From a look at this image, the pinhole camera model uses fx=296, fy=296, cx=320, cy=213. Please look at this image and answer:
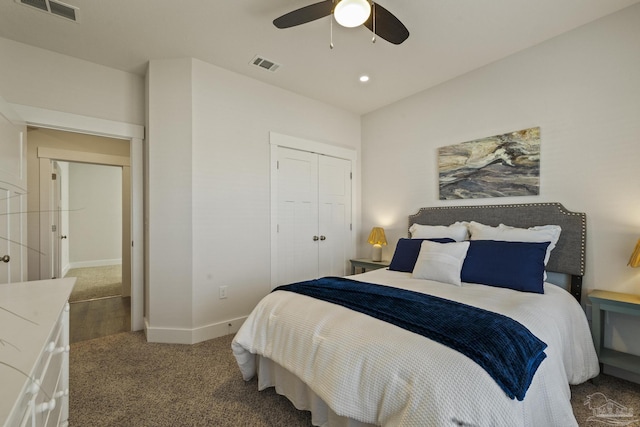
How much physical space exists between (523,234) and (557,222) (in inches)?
13.3

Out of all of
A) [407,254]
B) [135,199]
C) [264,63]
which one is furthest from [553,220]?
[135,199]

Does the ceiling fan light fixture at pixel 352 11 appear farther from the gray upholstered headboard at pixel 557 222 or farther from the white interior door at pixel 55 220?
the white interior door at pixel 55 220

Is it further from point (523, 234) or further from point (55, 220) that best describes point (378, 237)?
point (55, 220)

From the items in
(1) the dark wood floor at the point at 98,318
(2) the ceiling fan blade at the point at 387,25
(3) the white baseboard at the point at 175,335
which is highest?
(2) the ceiling fan blade at the point at 387,25

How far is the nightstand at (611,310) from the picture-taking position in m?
1.99

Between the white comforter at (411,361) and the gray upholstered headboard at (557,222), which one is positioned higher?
the gray upholstered headboard at (557,222)

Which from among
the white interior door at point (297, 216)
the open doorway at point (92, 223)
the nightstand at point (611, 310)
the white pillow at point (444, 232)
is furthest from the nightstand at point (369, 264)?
the open doorway at point (92, 223)

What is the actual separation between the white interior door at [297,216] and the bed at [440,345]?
49.7 inches

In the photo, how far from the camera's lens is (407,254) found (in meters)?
2.87

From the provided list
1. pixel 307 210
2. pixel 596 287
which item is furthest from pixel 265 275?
pixel 596 287

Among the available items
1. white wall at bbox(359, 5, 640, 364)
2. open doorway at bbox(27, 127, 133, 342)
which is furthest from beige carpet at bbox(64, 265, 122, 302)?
white wall at bbox(359, 5, 640, 364)

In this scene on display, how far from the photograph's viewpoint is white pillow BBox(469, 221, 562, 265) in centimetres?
239

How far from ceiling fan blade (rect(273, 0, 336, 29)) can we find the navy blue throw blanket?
1780 millimetres

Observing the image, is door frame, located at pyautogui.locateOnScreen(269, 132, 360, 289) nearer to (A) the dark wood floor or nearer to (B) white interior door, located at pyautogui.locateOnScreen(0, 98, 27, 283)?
(A) the dark wood floor
